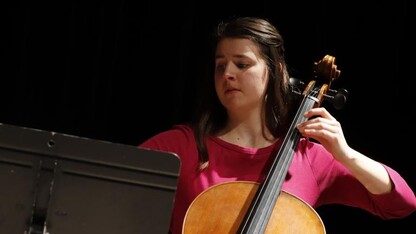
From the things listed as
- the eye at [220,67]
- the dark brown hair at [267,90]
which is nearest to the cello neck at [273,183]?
the dark brown hair at [267,90]

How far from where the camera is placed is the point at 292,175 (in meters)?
1.84

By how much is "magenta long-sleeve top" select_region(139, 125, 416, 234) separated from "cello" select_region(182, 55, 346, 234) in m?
0.11

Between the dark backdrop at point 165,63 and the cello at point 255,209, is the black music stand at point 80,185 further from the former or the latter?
the dark backdrop at point 165,63

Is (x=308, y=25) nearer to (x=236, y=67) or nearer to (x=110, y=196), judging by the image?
(x=236, y=67)

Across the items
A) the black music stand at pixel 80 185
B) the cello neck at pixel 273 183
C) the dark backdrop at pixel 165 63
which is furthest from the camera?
the dark backdrop at pixel 165 63

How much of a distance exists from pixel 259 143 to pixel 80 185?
2.68 feet

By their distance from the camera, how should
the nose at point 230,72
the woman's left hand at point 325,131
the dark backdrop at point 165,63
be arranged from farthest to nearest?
the dark backdrop at point 165,63 → the nose at point 230,72 → the woman's left hand at point 325,131

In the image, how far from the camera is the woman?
5.89ft

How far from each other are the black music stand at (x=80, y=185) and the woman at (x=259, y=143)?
549 mm

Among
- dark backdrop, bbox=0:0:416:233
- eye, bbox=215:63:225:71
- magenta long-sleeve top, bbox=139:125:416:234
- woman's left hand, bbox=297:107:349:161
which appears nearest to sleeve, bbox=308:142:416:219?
magenta long-sleeve top, bbox=139:125:416:234

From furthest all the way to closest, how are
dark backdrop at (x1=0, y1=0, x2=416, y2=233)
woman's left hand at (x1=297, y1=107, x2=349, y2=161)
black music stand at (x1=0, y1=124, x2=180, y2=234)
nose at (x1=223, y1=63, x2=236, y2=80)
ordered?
dark backdrop at (x1=0, y1=0, x2=416, y2=233) → nose at (x1=223, y1=63, x2=236, y2=80) → woman's left hand at (x1=297, y1=107, x2=349, y2=161) → black music stand at (x1=0, y1=124, x2=180, y2=234)

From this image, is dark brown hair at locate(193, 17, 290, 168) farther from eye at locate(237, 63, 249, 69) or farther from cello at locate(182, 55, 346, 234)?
cello at locate(182, 55, 346, 234)

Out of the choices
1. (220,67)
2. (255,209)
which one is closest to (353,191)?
(255,209)

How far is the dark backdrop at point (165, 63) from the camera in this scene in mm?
2363
